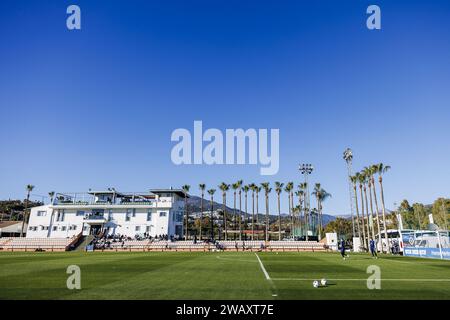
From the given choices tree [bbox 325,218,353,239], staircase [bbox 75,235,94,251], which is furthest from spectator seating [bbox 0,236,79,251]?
tree [bbox 325,218,353,239]

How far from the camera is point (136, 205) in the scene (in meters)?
76.1

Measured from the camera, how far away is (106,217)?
251ft

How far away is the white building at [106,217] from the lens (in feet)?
246

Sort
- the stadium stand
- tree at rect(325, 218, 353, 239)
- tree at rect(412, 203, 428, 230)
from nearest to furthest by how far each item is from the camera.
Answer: the stadium stand → tree at rect(412, 203, 428, 230) → tree at rect(325, 218, 353, 239)

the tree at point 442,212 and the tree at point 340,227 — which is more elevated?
the tree at point 442,212

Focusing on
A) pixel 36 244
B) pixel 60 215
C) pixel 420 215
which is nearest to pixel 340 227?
pixel 420 215

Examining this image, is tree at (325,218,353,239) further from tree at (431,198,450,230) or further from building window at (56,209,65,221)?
building window at (56,209,65,221)

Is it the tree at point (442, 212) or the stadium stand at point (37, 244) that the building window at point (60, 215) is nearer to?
the stadium stand at point (37, 244)

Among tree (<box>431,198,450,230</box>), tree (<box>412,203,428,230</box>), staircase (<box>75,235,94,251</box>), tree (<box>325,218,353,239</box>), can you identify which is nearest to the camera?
staircase (<box>75,235,94,251</box>)

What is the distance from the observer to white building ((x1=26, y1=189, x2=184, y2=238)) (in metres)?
75.1

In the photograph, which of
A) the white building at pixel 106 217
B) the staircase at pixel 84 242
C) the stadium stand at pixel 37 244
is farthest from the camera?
the white building at pixel 106 217

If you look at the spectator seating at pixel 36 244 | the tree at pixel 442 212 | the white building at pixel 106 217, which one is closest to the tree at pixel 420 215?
the tree at pixel 442 212

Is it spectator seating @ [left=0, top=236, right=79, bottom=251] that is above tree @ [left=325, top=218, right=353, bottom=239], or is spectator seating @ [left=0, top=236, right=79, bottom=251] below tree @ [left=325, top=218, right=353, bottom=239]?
below
